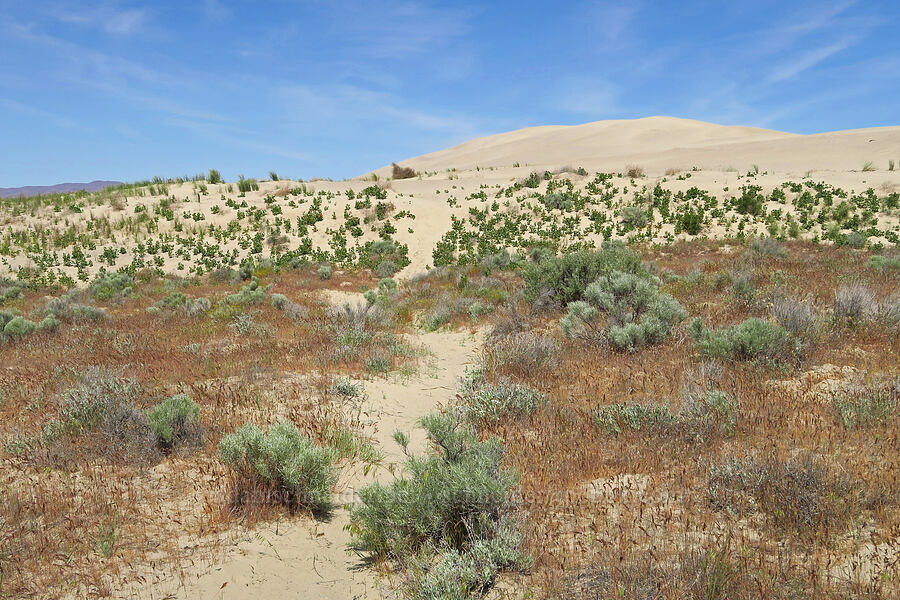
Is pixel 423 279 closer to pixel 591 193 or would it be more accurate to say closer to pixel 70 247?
pixel 591 193

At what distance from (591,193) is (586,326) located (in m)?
19.6

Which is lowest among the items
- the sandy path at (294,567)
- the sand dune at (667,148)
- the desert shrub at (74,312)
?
the sandy path at (294,567)

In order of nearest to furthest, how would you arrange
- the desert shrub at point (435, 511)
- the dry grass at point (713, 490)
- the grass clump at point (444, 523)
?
the dry grass at point (713, 490) < the grass clump at point (444, 523) < the desert shrub at point (435, 511)

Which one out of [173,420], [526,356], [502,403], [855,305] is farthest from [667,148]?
[173,420]

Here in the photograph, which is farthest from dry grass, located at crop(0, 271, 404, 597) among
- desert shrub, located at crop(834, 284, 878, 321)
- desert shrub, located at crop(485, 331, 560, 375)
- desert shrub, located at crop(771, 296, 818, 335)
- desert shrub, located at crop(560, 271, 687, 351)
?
desert shrub, located at crop(834, 284, 878, 321)

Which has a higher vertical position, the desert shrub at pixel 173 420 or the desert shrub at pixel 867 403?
the desert shrub at pixel 173 420

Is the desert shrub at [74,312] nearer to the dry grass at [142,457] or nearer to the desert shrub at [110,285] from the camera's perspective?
the dry grass at [142,457]

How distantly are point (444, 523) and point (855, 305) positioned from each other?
8.01 m

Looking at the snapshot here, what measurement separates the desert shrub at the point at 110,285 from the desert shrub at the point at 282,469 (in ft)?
53.8

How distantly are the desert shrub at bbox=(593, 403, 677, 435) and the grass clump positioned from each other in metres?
1.72

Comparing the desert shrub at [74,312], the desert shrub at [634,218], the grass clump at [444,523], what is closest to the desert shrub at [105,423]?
the grass clump at [444,523]

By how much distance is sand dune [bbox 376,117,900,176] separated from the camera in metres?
39.3

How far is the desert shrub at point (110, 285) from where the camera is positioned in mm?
17781

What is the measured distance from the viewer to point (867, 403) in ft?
16.2
